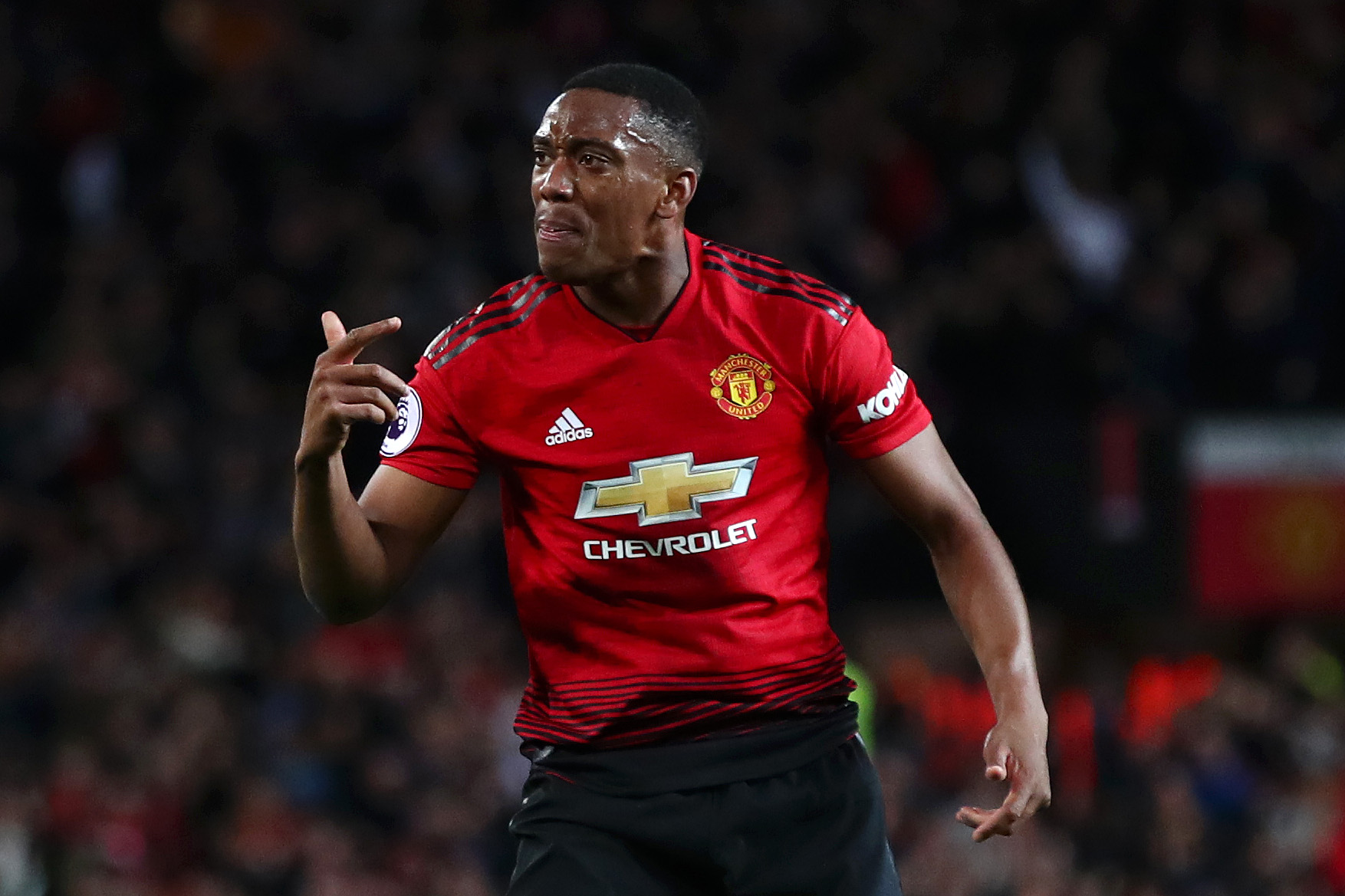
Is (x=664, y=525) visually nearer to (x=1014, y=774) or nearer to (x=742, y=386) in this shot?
(x=742, y=386)

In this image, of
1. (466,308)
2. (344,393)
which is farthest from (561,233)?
(466,308)

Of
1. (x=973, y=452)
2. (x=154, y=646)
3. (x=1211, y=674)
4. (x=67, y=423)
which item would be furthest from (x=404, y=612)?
(x=1211, y=674)

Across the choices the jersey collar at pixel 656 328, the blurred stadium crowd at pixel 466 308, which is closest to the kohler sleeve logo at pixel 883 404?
the jersey collar at pixel 656 328

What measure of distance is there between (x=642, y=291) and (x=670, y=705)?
792 mm

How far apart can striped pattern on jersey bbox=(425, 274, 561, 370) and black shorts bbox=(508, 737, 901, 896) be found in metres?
0.84

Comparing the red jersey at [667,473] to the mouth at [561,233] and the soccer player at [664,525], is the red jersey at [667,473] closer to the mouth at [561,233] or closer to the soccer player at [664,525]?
the soccer player at [664,525]

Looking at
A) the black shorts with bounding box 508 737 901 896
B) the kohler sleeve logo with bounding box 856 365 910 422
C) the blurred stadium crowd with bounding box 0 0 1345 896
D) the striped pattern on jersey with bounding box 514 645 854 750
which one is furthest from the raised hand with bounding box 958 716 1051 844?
the blurred stadium crowd with bounding box 0 0 1345 896

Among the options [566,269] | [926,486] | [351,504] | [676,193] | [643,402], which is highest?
[676,193]

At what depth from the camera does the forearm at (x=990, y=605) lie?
364 centimetres

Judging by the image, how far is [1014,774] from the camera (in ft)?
11.5

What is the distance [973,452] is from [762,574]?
21.8 feet

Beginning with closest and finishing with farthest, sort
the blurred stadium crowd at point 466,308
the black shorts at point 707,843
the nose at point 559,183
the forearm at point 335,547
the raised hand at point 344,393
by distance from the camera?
the raised hand at point 344,393, the forearm at point 335,547, the black shorts at point 707,843, the nose at point 559,183, the blurred stadium crowd at point 466,308

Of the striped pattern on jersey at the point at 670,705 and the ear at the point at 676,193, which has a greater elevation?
the ear at the point at 676,193

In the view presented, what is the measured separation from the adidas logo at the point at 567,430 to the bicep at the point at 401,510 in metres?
0.22
